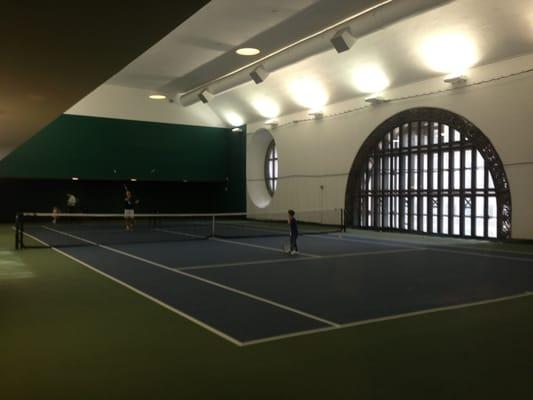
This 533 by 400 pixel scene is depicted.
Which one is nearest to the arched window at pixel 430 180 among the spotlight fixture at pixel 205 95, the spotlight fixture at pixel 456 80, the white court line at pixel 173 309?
the spotlight fixture at pixel 456 80

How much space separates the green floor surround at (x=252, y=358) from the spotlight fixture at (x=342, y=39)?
29.3ft

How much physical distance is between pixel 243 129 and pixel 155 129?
442 centimetres

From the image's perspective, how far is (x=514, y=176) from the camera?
1383cm

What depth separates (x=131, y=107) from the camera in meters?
24.1

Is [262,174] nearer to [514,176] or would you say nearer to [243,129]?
[243,129]

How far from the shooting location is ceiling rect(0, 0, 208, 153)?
312 cm

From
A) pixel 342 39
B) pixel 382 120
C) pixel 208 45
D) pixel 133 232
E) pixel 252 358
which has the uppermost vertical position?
pixel 208 45

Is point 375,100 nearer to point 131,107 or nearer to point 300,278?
point 300,278

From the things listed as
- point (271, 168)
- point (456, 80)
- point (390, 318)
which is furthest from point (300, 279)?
point (271, 168)

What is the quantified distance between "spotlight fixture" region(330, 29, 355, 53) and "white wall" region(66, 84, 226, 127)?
1323cm

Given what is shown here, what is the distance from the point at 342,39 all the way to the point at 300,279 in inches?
301

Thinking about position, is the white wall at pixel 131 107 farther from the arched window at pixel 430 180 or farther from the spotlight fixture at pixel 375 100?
the spotlight fixture at pixel 375 100

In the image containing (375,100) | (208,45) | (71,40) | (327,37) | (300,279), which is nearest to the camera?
(71,40)

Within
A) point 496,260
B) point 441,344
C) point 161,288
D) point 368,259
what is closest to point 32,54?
point 161,288
